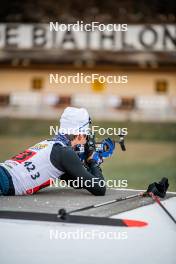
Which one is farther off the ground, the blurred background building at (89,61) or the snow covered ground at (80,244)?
the blurred background building at (89,61)

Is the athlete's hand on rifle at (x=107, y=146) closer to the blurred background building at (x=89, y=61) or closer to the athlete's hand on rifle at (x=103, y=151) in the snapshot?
the athlete's hand on rifle at (x=103, y=151)

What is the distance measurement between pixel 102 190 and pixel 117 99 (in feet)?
103

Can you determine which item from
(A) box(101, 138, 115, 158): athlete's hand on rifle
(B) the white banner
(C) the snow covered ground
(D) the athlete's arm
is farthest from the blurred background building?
(C) the snow covered ground

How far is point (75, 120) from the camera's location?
5.64 m

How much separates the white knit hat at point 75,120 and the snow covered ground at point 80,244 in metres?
1.45

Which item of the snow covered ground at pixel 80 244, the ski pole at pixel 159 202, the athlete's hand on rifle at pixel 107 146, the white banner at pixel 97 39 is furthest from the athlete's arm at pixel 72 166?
the white banner at pixel 97 39

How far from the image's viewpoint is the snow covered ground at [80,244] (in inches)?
161

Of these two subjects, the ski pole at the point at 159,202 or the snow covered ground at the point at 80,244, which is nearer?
the snow covered ground at the point at 80,244

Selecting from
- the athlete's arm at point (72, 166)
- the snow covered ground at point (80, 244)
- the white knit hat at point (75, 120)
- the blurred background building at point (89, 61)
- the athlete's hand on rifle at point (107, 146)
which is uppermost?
the blurred background building at point (89, 61)

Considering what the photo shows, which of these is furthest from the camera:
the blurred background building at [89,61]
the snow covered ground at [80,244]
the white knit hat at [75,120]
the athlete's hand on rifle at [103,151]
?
the blurred background building at [89,61]

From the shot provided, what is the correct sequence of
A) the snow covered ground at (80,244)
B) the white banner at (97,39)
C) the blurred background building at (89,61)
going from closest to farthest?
1. the snow covered ground at (80,244)
2. the blurred background building at (89,61)
3. the white banner at (97,39)

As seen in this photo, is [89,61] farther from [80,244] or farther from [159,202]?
[80,244]

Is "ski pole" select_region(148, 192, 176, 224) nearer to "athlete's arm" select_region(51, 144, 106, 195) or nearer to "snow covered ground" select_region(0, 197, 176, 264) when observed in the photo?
"snow covered ground" select_region(0, 197, 176, 264)

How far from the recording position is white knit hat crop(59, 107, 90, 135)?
5625mm
